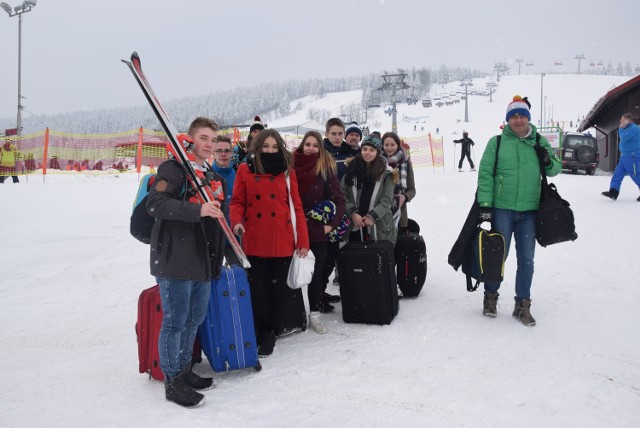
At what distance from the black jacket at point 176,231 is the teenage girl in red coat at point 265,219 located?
29.0 inches

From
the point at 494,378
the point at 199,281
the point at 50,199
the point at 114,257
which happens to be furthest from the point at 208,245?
the point at 50,199

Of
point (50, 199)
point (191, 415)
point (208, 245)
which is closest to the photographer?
point (191, 415)

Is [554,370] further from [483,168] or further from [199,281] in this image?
[199,281]

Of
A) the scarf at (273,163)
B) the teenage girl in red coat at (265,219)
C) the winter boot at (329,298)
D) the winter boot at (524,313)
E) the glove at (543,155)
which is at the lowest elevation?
the winter boot at (329,298)

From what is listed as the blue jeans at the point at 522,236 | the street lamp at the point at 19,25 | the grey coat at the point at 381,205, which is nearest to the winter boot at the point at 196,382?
the grey coat at the point at 381,205

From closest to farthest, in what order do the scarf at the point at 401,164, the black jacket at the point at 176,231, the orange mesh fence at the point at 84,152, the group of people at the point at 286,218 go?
the black jacket at the point at 176,231, the group of people at the point at 286,218, the scarf at the point at 401,164, the orange mesh fence at the point at 84,152

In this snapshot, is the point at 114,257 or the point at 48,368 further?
the point at 114,257

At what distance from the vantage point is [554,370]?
319 centimetres

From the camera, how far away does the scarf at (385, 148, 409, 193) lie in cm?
531

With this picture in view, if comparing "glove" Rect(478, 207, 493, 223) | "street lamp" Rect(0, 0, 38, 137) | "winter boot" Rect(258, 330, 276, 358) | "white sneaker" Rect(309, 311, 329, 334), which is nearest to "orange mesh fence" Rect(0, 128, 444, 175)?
"street lamp" Rect(0, 0, 38, 137)

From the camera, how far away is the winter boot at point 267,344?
139 inches

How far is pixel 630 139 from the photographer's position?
9.16 m

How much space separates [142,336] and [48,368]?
96 centimetres

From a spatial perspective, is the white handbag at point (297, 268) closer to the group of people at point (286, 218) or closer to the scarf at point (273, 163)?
the group of people at point (286, 218)
